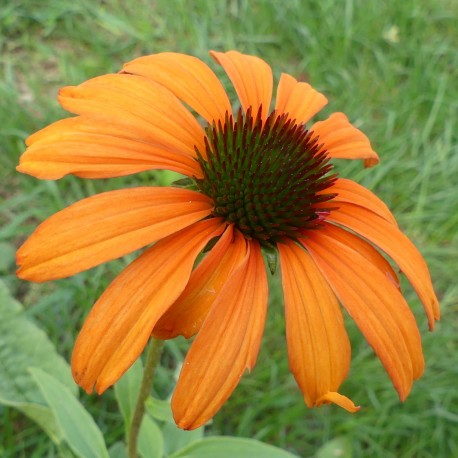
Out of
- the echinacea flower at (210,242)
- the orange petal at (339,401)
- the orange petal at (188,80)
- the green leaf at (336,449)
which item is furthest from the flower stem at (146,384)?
the green leaf at (336,449)

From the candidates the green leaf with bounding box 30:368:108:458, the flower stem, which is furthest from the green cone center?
the green leaf with bounding box 30:368:108:458

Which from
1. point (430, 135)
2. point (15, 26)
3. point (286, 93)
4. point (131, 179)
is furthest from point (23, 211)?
point (430, 135)

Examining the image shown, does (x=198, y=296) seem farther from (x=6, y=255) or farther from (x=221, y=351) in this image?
(x=6, y=255)

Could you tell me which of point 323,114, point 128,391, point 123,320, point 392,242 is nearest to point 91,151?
point 123,320

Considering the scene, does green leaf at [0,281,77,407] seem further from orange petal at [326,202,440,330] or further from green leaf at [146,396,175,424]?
orange petal at [326,202,440,330]

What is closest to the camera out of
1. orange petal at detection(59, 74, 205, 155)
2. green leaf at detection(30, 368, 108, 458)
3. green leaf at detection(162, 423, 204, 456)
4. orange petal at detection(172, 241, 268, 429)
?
orange petal at detection(172, 241, 268, 429)

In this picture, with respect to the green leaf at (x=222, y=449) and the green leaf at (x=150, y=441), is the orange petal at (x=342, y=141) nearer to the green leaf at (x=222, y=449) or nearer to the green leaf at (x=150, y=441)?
the green leaf at (x=222, y=449)

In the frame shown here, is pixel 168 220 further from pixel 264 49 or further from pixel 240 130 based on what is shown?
pixel 264 49
